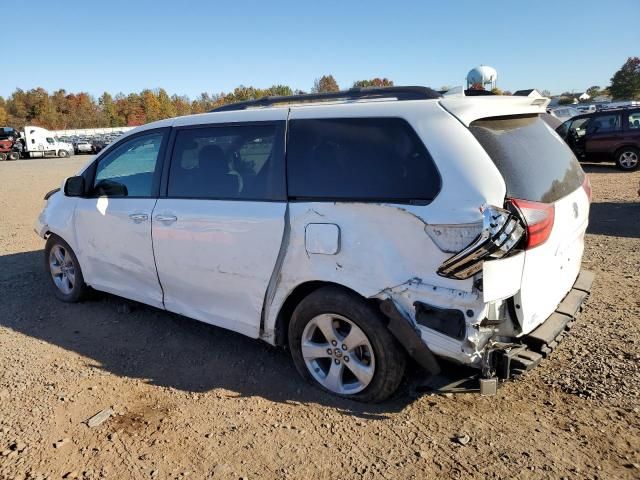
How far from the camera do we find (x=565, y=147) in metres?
3.51

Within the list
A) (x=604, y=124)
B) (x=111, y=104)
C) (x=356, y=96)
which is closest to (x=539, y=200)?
(x=356, y=96)

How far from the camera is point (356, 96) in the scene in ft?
11.3

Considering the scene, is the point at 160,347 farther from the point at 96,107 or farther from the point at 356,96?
the point at 96,107

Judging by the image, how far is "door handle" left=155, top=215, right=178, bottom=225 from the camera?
3.79 m

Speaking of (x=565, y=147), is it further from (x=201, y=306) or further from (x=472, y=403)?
(x=201, y=306)

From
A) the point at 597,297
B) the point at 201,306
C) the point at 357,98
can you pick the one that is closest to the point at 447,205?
the point at 357,98

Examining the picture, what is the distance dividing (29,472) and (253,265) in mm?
1687

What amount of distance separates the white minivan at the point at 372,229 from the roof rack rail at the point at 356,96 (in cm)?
1

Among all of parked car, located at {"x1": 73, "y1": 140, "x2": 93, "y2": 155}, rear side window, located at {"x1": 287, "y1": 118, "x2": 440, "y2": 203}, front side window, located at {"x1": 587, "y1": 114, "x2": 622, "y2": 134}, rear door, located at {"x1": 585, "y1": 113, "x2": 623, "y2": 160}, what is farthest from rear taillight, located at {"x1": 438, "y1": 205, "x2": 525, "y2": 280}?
parked car, located at {"x1": 73, "y1": 140, "x2": 93, "y2": 155}

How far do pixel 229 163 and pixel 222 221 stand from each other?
17.9 inches

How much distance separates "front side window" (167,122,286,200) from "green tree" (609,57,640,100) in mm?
93165

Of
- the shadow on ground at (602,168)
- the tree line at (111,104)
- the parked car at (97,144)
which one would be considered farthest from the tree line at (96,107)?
the shadow on ground at (602,168)

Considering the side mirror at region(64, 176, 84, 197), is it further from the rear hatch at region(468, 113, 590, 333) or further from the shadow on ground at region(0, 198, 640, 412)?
the rear hatch at region(468, 113, 590, 333)

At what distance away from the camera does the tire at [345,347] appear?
2.92 meters
